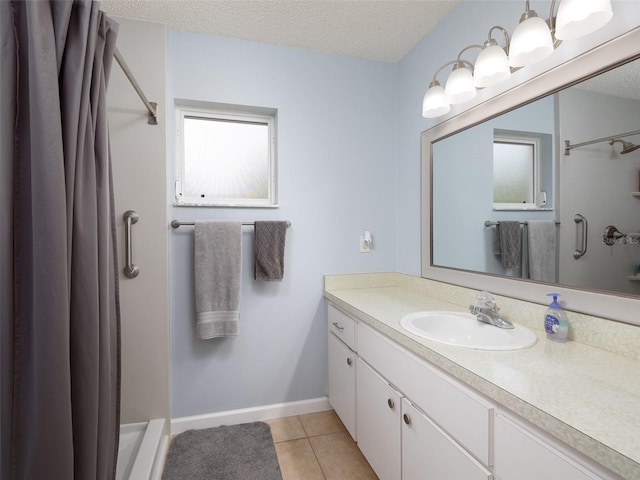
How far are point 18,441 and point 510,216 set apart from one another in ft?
5.67

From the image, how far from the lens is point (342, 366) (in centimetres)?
173

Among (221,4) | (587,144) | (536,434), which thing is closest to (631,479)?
(536,434)

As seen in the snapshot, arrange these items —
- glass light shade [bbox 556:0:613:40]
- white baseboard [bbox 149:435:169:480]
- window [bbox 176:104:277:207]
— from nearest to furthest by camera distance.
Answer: glass light shade [bbox 556:0:613:40] < white baseboard [bbox 149:435:169:480] < window [bbox 176:104:277:207]

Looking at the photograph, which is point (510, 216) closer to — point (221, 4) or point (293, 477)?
point (293, 477)

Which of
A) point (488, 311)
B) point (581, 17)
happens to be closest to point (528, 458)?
point (488, 311)

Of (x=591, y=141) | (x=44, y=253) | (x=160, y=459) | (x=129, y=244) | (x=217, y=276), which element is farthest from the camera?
(x=217, y=276)

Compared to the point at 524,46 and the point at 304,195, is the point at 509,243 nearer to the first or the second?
the point at 524,46

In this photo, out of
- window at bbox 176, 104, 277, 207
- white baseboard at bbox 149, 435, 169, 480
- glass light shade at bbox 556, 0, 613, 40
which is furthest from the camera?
window at bbox 176, 104, 277, 207

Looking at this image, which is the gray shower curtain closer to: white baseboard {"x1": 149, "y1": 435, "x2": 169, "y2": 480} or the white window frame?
white baseboard {"x1": 149, "y1": 435, "x2": 169, "y2": 480}

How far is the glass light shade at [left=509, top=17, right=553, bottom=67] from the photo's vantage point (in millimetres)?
1044

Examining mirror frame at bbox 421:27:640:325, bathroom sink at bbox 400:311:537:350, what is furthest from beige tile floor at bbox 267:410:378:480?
mirror frame at bbox 421:27:640:325

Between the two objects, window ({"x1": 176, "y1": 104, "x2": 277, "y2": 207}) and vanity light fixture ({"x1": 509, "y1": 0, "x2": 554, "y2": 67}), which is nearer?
vanity light fixture ({"x1": 509, "y1": 0, "x2": 554, "y2": 67})

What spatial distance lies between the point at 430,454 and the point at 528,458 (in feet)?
1.28

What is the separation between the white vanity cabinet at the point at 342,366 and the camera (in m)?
1.59
